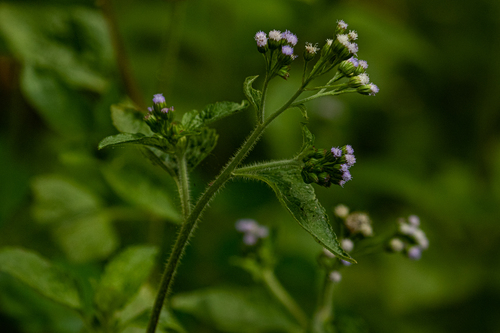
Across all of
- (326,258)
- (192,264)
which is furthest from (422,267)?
(326,258)

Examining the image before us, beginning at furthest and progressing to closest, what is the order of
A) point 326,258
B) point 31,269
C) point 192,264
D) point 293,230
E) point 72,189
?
point 293,230
point 192,264
point 72,189
point 326,258
point 31,269

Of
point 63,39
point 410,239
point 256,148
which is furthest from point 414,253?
point 63,39

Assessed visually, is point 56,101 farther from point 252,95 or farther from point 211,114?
point 252,95

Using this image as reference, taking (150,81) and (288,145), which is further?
(150,81)

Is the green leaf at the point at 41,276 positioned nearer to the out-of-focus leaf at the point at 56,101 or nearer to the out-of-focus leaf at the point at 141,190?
the out-of-focus leaf at the point at 141,190

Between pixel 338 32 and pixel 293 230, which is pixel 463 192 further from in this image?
pixel 338 32

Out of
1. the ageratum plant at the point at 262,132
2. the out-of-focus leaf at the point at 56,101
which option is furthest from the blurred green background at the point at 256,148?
the ageratum plant at the point at 262,132
